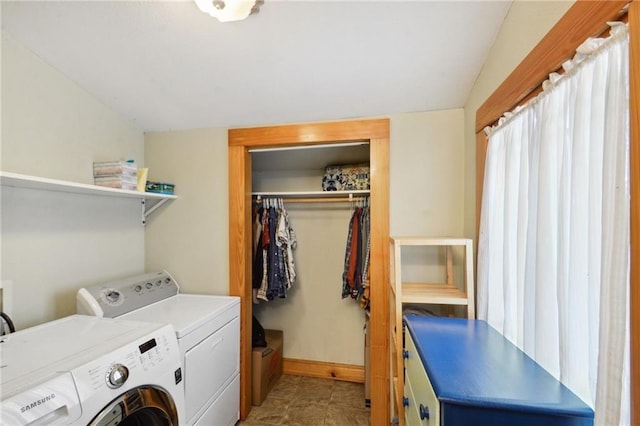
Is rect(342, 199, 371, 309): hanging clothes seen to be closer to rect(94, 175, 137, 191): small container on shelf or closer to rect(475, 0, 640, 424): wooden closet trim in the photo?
rect(475, 0, 640, 424): wooden closet trim

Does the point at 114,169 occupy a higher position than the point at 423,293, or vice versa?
the point at 114,169

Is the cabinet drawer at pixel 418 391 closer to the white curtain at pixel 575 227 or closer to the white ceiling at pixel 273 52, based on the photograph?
the white curtain at pixel 575 227

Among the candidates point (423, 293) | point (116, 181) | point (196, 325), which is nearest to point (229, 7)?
point (116, 181)

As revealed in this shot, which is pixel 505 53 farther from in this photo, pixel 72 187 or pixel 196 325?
pixel 72 187

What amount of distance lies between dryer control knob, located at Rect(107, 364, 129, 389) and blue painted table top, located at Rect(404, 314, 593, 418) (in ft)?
3.53

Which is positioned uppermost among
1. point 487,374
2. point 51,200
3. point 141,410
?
point 51,200

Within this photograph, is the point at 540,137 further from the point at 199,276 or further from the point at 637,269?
the point at 199,276

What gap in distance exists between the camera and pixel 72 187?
4.55ft

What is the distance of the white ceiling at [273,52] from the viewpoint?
3.84ft

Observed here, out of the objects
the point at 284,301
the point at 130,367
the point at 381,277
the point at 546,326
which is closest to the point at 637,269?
the point at 546,326

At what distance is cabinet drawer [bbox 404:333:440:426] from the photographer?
0.83m

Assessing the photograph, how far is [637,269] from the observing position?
0.52 m

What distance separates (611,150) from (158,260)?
2.54 meters

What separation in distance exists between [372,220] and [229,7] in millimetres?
1351
